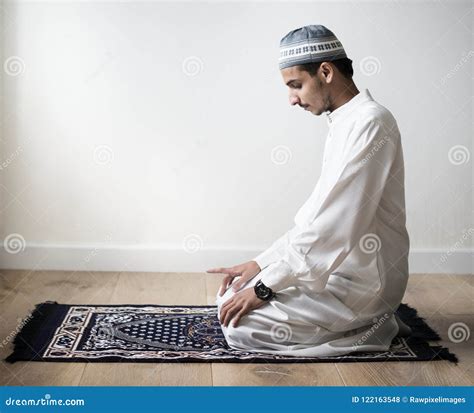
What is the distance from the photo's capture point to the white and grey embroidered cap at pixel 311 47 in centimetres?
261

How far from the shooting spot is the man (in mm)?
2504

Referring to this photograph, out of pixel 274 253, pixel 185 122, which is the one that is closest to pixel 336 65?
pixel 274 253

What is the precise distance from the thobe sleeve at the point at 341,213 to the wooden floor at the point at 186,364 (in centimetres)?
32

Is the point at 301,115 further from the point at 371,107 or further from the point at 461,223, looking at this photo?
the point at 371,107

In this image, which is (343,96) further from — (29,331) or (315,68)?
(29,331)

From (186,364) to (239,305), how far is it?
0.27m

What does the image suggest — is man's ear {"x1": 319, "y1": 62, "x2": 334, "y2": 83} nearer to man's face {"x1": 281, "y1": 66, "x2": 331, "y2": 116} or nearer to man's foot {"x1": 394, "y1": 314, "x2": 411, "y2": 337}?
man's face {"x1": 281, "y1": 66, "x2": 331, "y2": 116}

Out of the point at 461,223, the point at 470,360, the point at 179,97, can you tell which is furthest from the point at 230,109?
the point at 470,360

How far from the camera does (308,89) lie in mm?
2633

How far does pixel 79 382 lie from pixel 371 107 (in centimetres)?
131

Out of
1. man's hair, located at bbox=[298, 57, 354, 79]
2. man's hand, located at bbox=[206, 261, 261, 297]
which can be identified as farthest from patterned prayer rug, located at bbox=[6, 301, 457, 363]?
man's hair, located at bbox=[298, 57, 354, 79]

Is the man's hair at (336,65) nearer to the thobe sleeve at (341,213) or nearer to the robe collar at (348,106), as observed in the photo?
the robe collar at (348,106)

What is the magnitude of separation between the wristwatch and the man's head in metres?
0.64

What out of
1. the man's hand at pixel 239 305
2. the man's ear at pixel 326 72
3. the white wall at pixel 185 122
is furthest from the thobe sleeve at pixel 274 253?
the white wall at pixel 185 122
